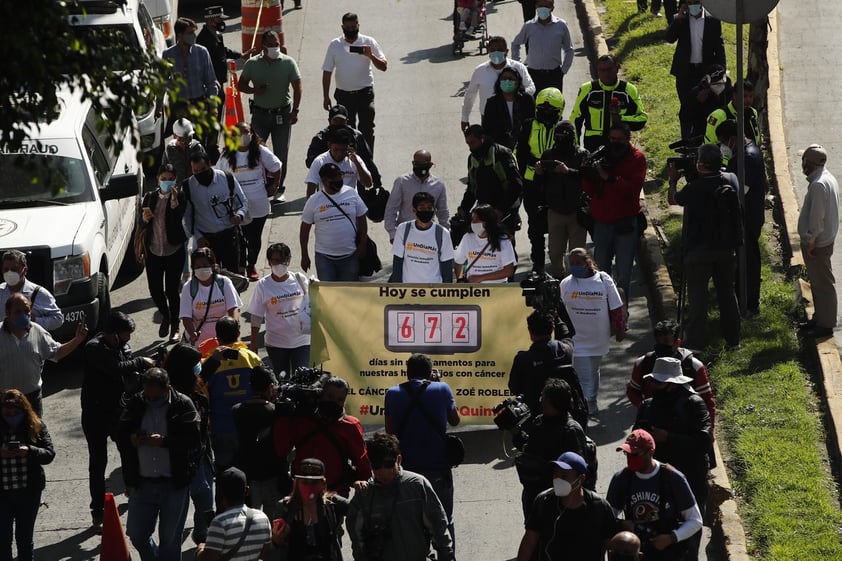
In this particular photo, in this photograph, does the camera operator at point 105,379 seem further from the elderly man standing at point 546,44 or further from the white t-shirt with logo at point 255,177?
the elderly man standing at point 546,44

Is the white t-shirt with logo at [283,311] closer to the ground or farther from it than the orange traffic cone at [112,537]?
farther from it

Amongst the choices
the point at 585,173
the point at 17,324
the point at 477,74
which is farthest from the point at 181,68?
the point at 17,324

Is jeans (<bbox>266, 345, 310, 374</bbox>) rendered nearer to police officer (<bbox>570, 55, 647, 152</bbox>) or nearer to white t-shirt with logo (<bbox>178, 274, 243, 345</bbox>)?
white t-shirt with logo (<bbox>178, 274, 243, 345</bbox>)

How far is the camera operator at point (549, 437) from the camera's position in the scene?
9.63 meters

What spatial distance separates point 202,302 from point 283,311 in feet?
2.22

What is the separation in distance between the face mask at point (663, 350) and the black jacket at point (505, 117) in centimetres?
651

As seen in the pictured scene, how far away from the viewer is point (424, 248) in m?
13.5

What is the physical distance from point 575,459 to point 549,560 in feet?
2.04

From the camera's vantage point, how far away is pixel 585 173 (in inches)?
569

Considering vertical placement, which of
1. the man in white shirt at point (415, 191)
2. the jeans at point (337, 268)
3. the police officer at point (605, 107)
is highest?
the police officer at point (605, 107)

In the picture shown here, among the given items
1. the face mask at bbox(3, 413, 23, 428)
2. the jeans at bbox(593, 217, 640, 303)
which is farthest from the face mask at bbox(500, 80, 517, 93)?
the face mask at bbox(3, 413, 23, 428)

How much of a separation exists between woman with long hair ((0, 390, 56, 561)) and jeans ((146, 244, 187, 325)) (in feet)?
14.5

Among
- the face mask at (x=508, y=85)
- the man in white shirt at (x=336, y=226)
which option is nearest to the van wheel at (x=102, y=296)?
the man in white shirt at (x=336, y=226)

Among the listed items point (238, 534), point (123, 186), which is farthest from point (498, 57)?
point (238, 534)
